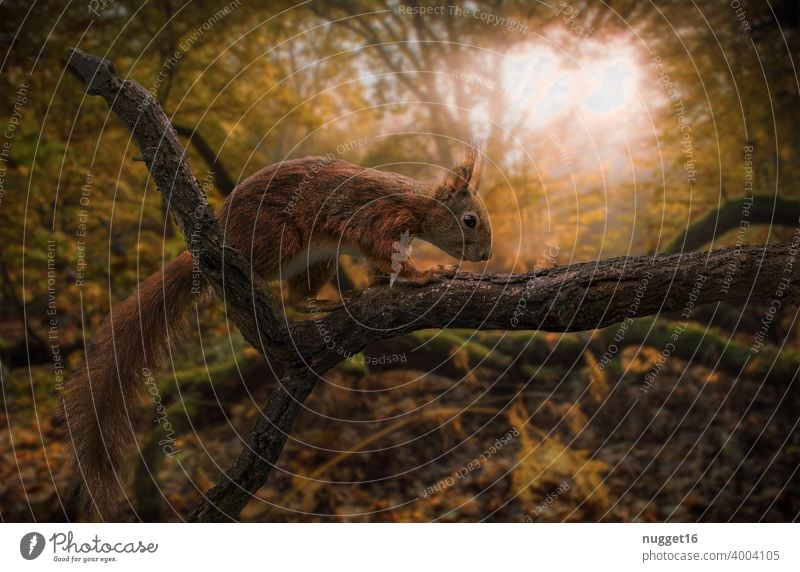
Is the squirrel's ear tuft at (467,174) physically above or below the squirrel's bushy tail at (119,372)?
above

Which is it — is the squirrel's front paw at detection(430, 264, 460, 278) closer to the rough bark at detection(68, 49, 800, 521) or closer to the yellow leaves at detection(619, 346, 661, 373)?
the rough bark at detection(68, 49, 800, 521)

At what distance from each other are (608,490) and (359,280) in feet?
6.96

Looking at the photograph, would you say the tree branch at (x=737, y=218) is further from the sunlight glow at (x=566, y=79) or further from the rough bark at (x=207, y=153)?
the rough bark at (x=207, y=153)

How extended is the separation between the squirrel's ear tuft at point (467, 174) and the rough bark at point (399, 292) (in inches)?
14.5

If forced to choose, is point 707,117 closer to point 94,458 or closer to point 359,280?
point 359,280

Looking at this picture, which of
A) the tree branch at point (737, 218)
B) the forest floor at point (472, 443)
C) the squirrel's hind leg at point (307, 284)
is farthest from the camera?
the forest floor at point (472, 443)

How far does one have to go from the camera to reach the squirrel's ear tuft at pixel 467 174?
88.7 inches

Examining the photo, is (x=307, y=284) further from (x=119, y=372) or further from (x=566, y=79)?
(x=566, y=79)

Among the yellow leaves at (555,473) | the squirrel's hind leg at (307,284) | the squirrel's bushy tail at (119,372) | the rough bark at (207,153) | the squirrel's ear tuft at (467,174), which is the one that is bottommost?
the yellow leaves at (555,473)

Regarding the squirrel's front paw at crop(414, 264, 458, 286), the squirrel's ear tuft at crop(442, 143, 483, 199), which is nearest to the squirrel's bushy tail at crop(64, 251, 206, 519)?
the squirrel's front paw at crop(414, 264, 458, 286)

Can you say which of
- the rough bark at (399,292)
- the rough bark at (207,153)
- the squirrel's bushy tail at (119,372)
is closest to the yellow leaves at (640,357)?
the rough bark at (399,292)

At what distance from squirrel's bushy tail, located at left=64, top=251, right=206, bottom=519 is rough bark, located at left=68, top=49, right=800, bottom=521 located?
31cm

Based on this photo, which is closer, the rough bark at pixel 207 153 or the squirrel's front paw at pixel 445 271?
the squirrel's front paw at pixel 445 271

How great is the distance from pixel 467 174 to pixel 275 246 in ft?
2.29
